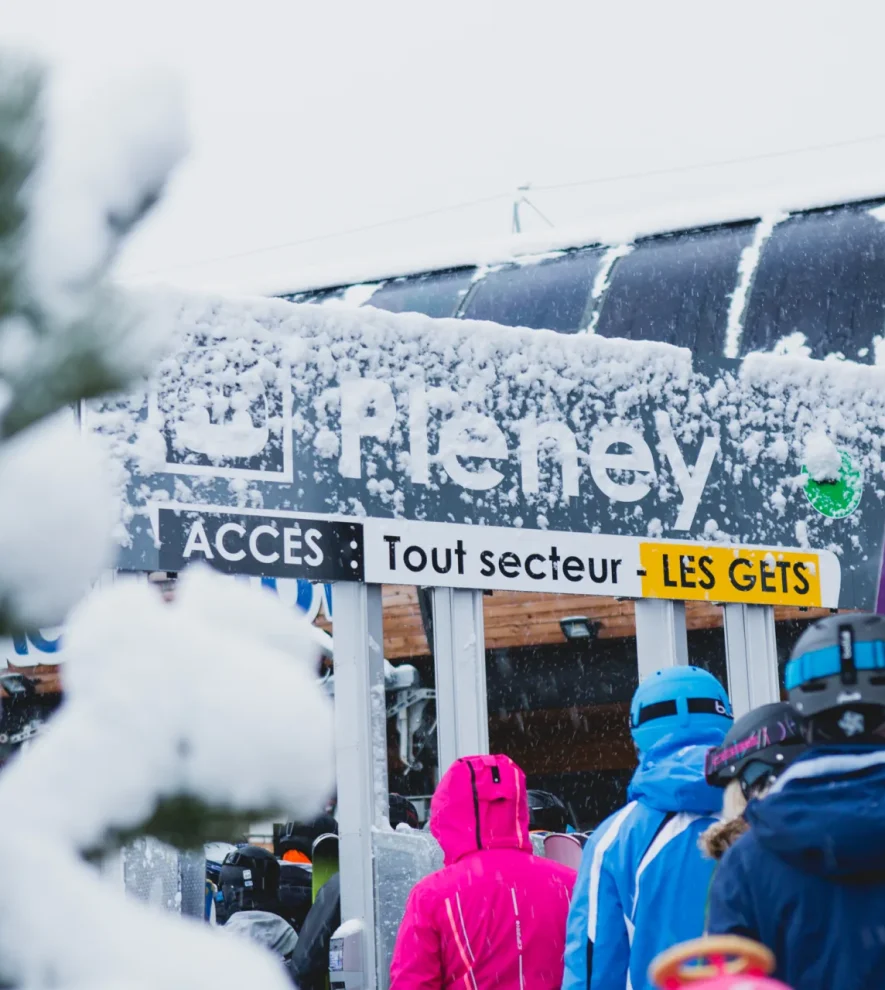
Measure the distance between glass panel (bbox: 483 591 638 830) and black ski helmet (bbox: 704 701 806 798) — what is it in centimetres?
556

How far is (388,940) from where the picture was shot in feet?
18.6

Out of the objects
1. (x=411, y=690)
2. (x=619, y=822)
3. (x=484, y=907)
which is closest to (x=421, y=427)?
(x=484, y=907)

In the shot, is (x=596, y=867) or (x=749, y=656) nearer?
(x=596, y=867)

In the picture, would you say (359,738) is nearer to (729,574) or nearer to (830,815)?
(729,574)

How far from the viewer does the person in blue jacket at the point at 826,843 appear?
2039 millimetres

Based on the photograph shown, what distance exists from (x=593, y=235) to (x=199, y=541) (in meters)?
5.92

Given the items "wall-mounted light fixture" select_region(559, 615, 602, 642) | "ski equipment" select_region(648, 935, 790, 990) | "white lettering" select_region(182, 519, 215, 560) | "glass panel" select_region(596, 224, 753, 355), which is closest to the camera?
"ski equipment" select_region(648, 935, 790, 990)

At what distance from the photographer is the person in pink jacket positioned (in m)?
3.62

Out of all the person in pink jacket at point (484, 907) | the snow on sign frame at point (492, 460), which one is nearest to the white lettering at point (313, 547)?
the snow on sign frame at point (492, 460)

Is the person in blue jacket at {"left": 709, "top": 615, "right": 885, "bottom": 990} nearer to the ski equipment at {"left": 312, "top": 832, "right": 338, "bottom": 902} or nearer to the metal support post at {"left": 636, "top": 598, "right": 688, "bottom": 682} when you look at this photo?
the ski equipment at {"left": 312, "top": 832, "right": 338, "bottom": 902}

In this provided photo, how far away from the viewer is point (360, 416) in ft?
20.0

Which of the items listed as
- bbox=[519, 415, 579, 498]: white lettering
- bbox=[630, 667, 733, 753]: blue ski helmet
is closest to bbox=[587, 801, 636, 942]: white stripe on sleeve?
bbox=[630, 667, 733, 753]: blue ski helmet

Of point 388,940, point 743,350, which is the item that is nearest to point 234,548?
point 388,940

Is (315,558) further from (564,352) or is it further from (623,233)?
(623,233)
